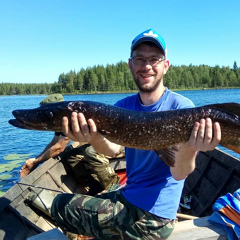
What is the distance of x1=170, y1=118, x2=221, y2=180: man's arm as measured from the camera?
2.45 m

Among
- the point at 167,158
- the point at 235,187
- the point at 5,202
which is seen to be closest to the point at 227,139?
the point at 167,158

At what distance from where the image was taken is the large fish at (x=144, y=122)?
102 inches

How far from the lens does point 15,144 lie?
52.0ft

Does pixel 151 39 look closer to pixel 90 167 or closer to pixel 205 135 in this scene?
pixel 205 135

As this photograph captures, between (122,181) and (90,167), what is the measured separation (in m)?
0.96

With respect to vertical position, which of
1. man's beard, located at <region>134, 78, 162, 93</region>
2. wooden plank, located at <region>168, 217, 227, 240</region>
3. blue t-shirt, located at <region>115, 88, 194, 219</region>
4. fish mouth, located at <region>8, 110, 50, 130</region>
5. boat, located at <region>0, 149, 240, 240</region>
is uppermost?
man's beard, located at <region>134, 78, 162, 93</region>

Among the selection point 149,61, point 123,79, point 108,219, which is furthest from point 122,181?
point 123,79

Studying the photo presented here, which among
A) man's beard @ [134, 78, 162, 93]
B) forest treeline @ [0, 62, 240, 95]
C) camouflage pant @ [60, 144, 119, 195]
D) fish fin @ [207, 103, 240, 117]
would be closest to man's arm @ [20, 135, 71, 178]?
camouflage pant @ [60, 144, 119, 195]

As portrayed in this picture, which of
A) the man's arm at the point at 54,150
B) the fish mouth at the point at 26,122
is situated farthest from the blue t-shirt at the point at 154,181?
the man's arm at the point at 54,150

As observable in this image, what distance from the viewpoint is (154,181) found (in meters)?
2.57

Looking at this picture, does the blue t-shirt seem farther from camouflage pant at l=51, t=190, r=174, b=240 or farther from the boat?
the boat

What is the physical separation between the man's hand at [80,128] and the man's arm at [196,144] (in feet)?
2.94

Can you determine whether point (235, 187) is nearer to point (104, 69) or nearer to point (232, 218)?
point (232, 218)

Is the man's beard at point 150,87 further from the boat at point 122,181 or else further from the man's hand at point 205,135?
the boat at point 122,181
